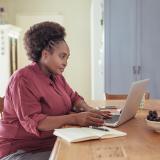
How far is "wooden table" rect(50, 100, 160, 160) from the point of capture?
1209 millimetres

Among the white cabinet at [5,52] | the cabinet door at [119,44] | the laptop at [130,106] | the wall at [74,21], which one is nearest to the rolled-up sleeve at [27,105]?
the laptop at [130,106]

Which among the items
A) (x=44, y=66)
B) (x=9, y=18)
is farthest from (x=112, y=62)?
(x=9, y=18)

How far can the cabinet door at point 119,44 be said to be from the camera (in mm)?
3982

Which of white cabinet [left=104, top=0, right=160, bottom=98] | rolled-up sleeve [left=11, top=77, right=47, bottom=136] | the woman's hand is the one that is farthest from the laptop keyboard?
white cabinet [left=104, top=0, right=160, bottom=98]

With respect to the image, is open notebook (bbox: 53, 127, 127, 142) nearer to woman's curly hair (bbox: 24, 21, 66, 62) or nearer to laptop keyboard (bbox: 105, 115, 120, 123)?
laptop keyboard (bbox: 105, 115, 120, 123)

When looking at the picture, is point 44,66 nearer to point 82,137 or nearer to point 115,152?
point 82,137

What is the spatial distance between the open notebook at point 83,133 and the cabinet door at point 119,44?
253 cm

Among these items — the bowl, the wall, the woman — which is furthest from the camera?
the wall

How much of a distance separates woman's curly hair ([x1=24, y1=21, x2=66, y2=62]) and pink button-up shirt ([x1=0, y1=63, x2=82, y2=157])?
0.29 feet

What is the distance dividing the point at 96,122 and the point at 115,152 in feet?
1.31

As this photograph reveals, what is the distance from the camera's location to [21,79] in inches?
67.1

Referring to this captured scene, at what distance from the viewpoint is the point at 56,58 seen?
72.6 inches

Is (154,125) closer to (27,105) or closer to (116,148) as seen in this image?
(116,148)

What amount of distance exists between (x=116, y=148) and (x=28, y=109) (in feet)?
1.72
